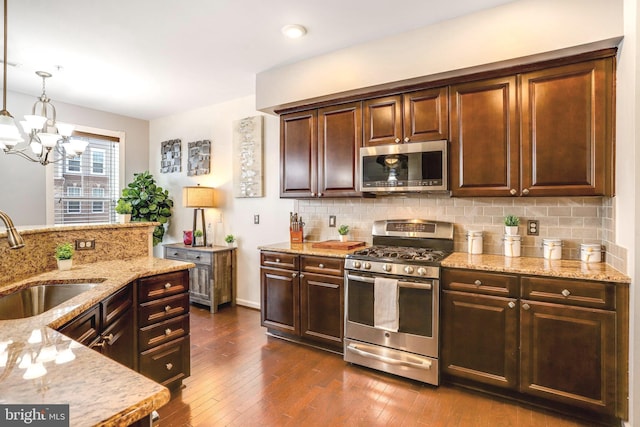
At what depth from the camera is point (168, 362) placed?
2.32 meters

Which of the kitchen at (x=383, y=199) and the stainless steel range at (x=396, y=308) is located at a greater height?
the kitchen at (x=383, y=199)

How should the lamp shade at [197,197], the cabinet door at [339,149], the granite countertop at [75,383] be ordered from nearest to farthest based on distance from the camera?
the granite countertop at [75,383] → the cabinet door at [339,149] → the lamp shade at [197,197]

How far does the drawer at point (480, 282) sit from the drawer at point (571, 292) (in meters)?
0.08

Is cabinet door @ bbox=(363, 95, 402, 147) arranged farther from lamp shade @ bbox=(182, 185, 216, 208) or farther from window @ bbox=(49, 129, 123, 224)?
window @ bbox=(49, 129, 123, 224)

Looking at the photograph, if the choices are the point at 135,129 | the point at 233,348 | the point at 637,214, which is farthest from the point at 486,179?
the point at 135,129

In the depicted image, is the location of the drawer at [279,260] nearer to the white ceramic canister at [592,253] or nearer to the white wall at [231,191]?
the white wall at [231,191]

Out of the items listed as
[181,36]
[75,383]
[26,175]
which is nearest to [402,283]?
[75,383]

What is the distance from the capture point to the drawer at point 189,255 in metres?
4.29

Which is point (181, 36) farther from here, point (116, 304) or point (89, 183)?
point (89, 183)

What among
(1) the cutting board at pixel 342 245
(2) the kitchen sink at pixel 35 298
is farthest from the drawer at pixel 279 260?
(2) the kitchen sink at pixel 35 298

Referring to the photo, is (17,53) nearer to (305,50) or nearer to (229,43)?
(229,43)

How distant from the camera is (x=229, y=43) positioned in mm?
2949

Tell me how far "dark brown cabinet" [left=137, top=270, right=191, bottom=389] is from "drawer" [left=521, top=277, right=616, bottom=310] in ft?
7.68

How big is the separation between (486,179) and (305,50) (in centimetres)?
193
